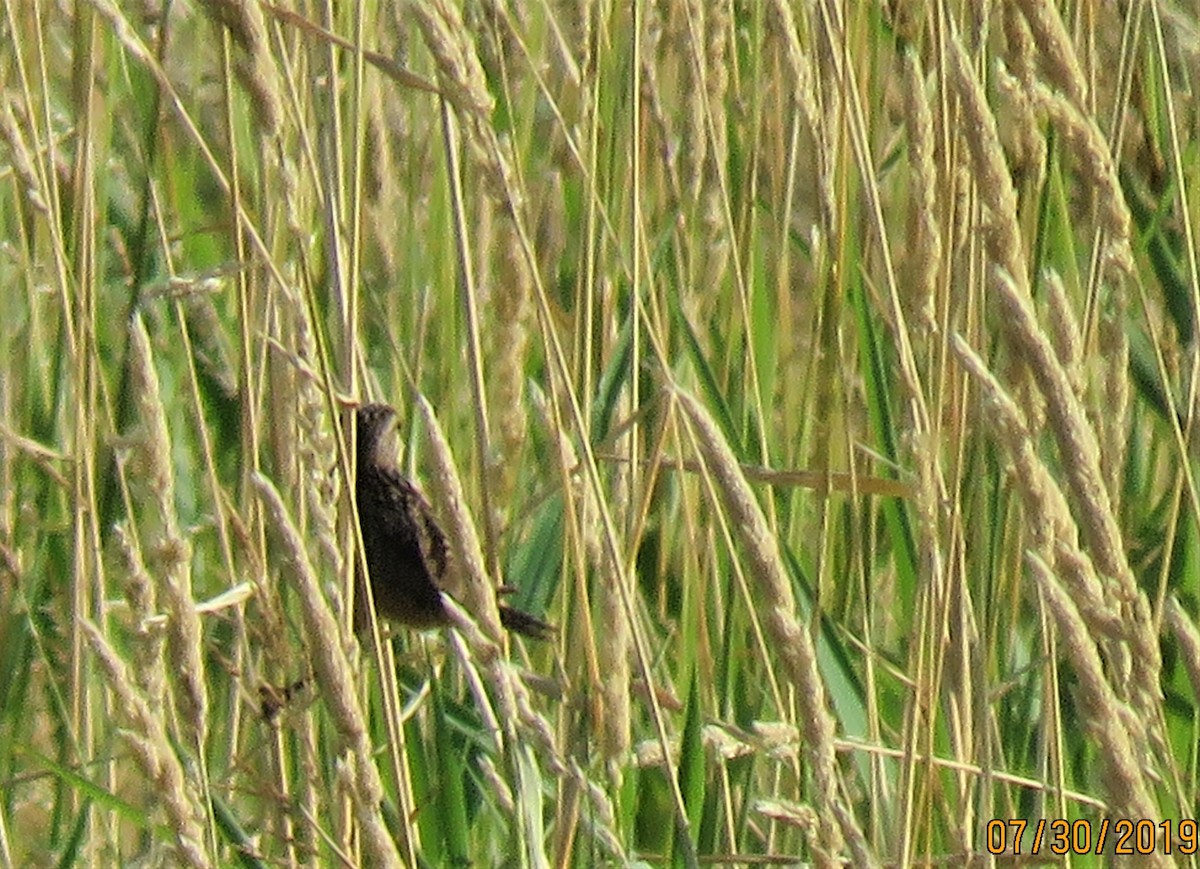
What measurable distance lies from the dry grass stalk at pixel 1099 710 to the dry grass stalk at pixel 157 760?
48cm

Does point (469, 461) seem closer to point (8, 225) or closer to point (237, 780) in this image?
point (237, 780)

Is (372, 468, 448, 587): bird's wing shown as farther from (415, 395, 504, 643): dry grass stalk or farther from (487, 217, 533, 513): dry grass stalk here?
(415, 395, 504, 643): dry grass stalk

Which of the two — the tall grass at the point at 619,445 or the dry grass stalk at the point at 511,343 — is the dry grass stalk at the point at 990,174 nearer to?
the tall grass at the point at 619,445

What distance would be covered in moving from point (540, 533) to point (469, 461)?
7.8 inches

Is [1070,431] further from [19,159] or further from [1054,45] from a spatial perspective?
[19,159]

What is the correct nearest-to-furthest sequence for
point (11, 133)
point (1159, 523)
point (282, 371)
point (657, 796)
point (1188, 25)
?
point (11, 133), point (282, 371), point (657, 796), point (1159, 523), point (1188, 25)

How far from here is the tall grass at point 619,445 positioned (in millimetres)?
1092

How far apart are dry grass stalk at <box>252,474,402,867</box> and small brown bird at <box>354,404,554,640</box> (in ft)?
2.46

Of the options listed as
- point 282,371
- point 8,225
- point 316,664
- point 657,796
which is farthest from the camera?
point 8,225

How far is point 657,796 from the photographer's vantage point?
5.52 ft

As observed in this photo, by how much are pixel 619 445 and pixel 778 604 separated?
0.82m

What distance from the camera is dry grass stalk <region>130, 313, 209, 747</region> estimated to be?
1.09 meters

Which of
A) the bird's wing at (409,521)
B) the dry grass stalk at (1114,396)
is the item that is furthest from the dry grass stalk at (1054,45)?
the bird's wing at (409,521)

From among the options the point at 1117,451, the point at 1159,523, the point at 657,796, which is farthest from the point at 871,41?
the point at 657,796
